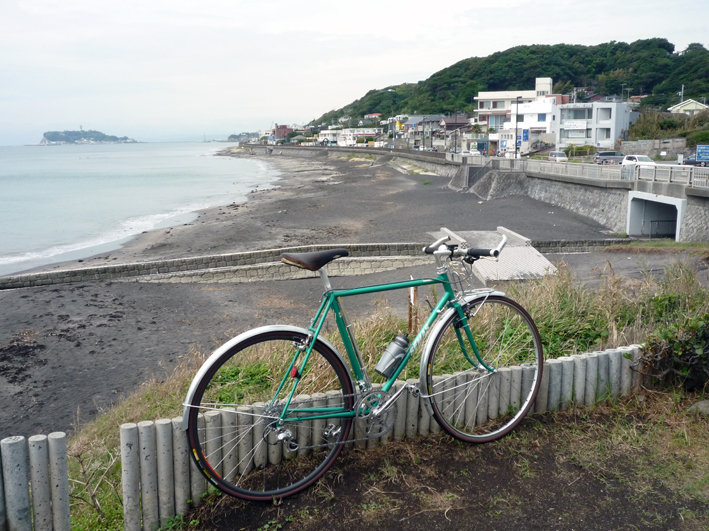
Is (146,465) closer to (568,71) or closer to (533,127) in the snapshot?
(533,127)

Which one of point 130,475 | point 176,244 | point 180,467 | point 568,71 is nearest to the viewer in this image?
point 130,475

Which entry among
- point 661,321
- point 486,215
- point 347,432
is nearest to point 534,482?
point 347,432

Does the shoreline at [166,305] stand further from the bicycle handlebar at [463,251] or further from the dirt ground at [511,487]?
the bicycle handlebar at [463,251]

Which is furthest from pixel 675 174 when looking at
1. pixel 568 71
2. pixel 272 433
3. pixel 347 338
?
pixel 568 71

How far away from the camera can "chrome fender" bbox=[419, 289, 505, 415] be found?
346 centimetres

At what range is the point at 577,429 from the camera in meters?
3.86

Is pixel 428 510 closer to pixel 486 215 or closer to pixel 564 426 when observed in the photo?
pixel 564 426

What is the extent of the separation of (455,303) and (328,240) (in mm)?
22211

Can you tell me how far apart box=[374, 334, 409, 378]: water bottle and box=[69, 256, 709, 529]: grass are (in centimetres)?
55

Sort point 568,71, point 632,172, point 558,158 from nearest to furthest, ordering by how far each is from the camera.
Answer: point 632,172 → point 558,158 → point 568,71

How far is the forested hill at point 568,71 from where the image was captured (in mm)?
107375

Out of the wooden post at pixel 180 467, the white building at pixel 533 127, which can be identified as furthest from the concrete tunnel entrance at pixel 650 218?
the white building at pixel 533 127

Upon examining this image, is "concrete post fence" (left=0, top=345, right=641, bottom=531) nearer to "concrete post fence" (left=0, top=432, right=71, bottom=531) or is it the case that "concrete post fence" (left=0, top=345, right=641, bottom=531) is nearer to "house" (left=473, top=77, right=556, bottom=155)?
"concrete post fence" (left=0, top=432, right=71, bottom=531)

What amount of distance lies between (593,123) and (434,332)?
215 feet
